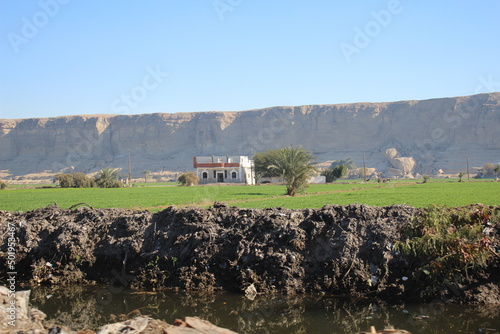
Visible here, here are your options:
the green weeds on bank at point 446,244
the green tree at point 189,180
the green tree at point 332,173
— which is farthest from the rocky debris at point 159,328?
the green tree at point 332,173

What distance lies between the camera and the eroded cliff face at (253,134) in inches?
5167

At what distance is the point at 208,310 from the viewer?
873 cm

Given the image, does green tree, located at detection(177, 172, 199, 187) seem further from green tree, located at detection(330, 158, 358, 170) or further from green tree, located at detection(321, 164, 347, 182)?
green tree, located at detection(330, 158, 358, 170)

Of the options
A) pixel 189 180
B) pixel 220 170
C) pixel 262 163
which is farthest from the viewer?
pixel 262 163

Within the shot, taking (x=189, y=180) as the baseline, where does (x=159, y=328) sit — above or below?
below

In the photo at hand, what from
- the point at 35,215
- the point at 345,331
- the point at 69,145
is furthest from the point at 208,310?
the point at 69,145

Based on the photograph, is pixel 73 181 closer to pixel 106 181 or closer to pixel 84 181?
pixel 84 181

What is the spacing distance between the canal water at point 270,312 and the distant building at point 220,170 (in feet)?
211

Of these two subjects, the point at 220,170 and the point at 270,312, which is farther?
the point at 220,170

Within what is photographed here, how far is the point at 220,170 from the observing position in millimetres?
75312

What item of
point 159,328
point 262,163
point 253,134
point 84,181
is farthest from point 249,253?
point 253,134

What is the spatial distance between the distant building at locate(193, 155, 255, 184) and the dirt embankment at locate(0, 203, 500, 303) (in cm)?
6195

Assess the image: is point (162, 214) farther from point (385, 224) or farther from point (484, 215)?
point (484, 215)

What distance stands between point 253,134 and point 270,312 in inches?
5467
